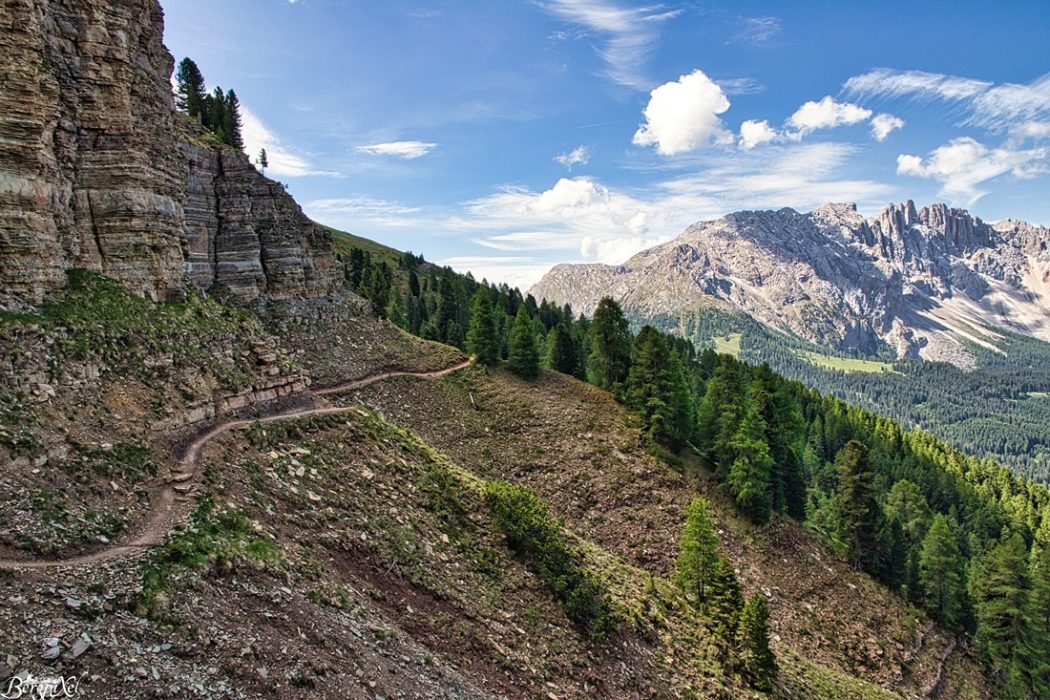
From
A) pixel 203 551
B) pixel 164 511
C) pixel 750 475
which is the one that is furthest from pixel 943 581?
pixel 164 511

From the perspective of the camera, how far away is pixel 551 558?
27.8 metres

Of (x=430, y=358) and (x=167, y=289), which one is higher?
(x=167, y=289)


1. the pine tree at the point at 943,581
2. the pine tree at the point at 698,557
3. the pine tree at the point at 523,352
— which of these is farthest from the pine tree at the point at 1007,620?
the pine tree at the point at 523,352

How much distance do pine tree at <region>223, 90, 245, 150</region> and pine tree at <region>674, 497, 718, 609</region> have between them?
247ft

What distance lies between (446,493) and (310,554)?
10.4m

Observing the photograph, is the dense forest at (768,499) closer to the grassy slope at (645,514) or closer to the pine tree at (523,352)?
the pine tree at (523,352)

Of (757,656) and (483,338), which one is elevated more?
(483,338)

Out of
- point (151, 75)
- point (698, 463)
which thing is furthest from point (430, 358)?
point (151, 75)

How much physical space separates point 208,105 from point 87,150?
59.3m

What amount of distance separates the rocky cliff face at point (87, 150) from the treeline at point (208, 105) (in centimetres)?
4665

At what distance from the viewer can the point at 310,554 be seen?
64.7ft

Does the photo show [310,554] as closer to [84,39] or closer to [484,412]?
[84,39]

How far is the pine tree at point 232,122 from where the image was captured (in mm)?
72688

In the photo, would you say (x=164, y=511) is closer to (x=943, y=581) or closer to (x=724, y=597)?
(x=724, y=597)
